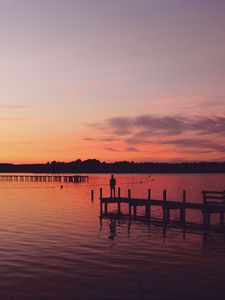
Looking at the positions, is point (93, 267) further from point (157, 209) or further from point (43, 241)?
point (157, 209)

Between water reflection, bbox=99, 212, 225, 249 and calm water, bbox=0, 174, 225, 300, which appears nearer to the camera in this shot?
calm water, bbox=0, 174, 225, 300

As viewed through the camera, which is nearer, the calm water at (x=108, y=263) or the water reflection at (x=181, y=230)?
the calm water at (x=108, y=263)

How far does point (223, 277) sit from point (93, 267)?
17.2 feet

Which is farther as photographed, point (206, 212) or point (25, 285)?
point (206, 212)

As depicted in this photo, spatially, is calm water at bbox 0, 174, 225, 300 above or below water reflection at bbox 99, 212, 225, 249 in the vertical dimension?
below

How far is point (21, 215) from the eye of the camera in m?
40.2

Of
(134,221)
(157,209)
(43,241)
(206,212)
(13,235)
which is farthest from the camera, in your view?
(157,209)

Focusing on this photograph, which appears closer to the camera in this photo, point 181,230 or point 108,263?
point 108,263

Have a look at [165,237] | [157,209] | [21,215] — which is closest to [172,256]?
[165,237]

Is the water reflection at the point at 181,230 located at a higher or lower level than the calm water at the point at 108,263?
higher

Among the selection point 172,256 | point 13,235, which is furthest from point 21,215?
point 172,256

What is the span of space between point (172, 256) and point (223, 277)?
4.42m

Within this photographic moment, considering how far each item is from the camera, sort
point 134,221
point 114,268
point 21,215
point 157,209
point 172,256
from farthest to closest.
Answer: point 157,209 → point 21,215 → point 134,221 → point 172,256 → point 114,268

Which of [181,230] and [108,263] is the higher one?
[181,230]
